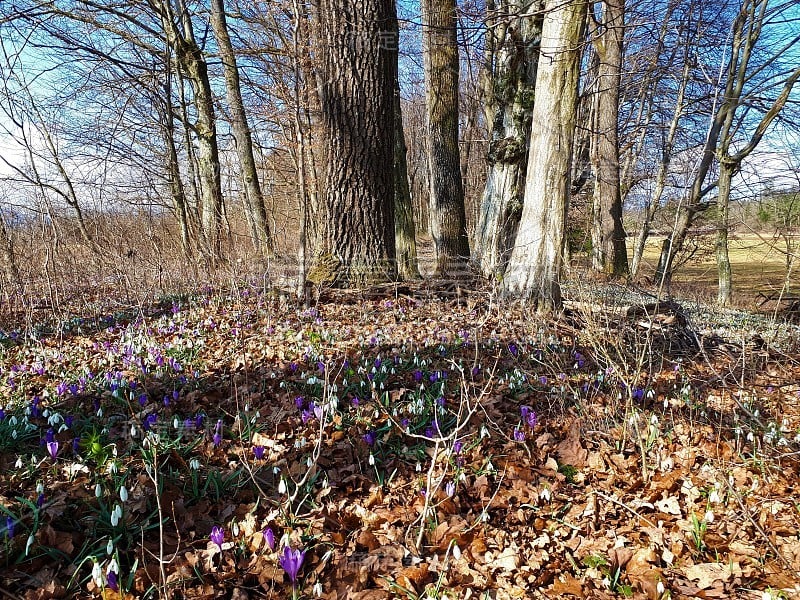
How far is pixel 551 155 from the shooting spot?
5.61 metres

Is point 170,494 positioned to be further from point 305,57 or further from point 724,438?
point 305,57

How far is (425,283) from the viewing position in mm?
7465

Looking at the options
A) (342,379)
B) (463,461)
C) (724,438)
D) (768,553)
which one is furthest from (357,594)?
(724,438)

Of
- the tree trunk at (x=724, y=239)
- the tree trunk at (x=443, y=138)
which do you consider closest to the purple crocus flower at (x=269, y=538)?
the tree trunk at (x=443, y=138)

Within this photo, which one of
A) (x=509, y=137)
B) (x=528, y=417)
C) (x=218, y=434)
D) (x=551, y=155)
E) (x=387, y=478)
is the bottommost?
(x=387, y=478)

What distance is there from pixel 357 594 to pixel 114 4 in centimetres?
1376

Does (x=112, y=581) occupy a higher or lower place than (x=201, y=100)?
lower

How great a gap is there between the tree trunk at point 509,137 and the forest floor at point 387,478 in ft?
12.2

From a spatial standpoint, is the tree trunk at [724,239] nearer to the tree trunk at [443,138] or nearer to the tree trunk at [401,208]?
the tree trunk at [443,138]

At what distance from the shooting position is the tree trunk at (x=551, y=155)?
5.38 metres

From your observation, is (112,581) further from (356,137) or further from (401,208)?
(401,208)

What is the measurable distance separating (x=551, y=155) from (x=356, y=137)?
2694 mm

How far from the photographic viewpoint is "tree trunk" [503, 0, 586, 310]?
212 inches

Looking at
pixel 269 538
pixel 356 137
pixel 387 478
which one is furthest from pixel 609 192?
pixel 269 538
